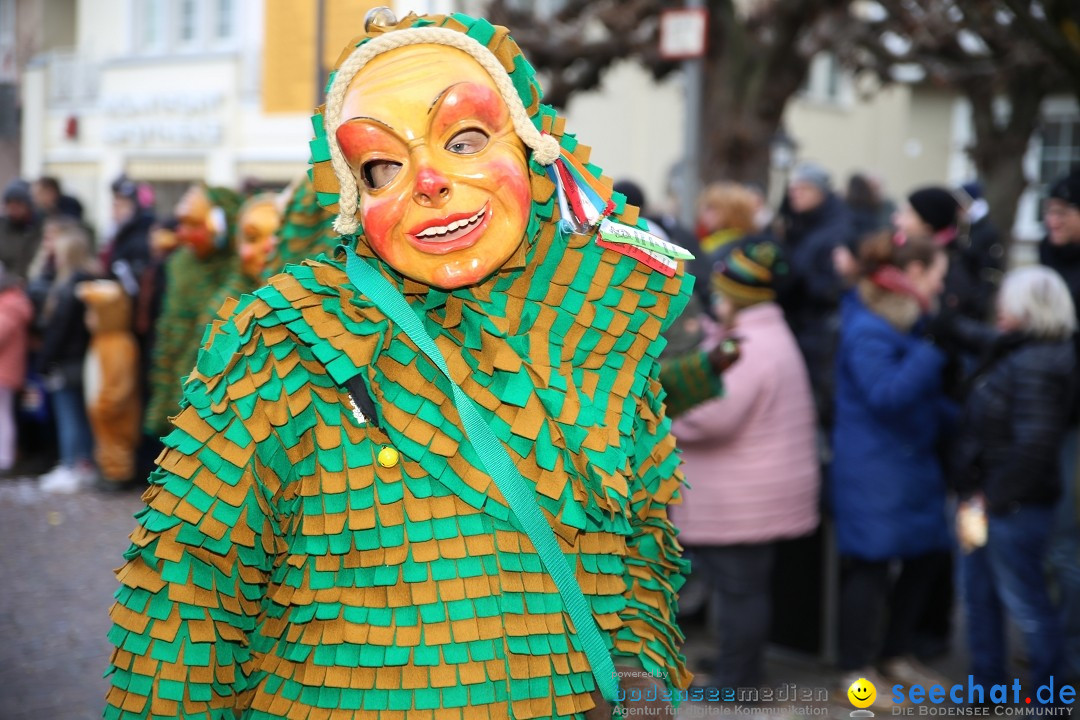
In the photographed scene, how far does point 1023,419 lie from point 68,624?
13.2 ft

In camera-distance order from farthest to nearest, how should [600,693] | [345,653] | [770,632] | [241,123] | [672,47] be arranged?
[241,123] < [672,47] < [770,632] < [600,693] < [345,653]

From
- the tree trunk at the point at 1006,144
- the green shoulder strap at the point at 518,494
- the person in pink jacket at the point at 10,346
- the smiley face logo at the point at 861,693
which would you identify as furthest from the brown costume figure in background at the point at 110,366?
the tree trunk at the point at 1006,144

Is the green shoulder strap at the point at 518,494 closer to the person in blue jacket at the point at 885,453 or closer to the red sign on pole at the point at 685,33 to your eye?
the person in blue jacket at the point at 885,453

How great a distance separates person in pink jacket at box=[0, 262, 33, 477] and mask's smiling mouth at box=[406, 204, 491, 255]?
21.7 feet

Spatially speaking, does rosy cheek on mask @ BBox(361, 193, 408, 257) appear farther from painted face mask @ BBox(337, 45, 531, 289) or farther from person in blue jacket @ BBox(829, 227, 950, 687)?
person in blue jacket @ BBox(829, 227, 950, 687)

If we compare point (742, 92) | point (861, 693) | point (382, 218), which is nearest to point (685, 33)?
point (742, 92)

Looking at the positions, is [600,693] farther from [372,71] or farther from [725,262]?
[725,262]

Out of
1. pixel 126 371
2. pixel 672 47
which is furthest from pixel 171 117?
pixel 672 47

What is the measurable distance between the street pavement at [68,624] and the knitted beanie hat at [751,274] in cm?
151

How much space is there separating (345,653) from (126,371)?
20.1 ft

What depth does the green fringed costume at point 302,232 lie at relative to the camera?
3.35m

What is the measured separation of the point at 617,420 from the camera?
1923 mm

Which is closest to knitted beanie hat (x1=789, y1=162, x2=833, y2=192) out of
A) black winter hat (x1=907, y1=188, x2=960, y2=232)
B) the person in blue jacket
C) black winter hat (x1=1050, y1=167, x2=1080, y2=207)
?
black winter hat (x1=907, y1=188, x2=960, y2=232)

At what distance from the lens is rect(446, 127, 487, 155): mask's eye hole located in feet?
6.03
